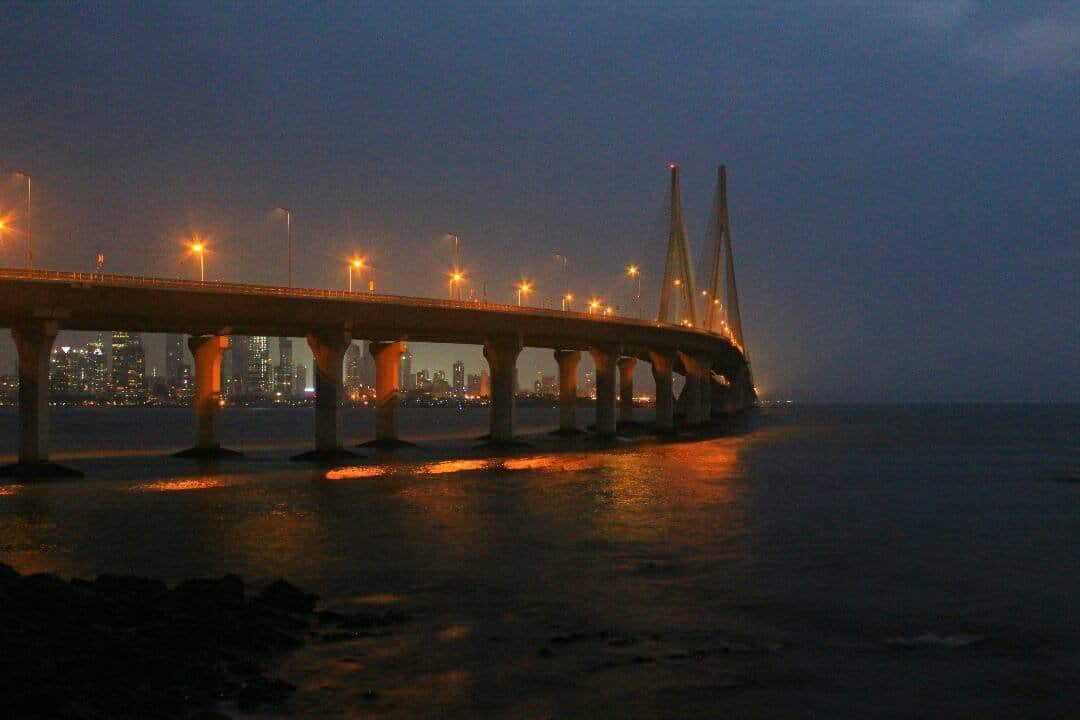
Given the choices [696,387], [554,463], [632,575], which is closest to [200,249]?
[554,463]

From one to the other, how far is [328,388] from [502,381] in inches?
853

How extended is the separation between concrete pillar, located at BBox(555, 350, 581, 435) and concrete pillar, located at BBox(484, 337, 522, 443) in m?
29.0

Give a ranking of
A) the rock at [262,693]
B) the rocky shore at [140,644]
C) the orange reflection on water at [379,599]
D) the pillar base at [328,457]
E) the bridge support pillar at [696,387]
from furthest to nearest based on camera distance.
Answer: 1. the bridge support pillar at [696,387]
2. the pillar base at [328,457]
3. the orange reflection on water at [379,599]
4. the rock at [262,693]
5. the rocky shore at [140,644]

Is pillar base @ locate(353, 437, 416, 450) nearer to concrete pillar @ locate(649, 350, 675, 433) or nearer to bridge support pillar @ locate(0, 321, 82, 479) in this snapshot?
bridge support pillar @ locate(0, 321, 82, 479)

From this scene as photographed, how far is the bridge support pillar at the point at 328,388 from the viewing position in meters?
76.9

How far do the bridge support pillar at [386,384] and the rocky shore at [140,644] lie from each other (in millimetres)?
67755

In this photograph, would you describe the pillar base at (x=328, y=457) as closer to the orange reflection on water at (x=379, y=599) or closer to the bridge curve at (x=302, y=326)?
the bridge curve at (x=302, y=326)

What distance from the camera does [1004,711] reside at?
17766mm

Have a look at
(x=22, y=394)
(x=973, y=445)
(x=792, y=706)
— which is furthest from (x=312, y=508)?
(x=973, y=445)

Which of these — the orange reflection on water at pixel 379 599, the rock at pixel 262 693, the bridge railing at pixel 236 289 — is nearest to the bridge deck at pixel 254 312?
the bridge railing at pixel 236 289

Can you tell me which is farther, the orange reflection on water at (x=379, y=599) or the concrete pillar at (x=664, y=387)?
the concrete pillar at (x=664, y=387)

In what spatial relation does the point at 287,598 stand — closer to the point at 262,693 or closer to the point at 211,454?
the point at 262,693

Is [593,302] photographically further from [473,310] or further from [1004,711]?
[1004,711]

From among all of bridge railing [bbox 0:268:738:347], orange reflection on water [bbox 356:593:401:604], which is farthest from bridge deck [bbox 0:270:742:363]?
orange reflection on water [bbox 356:593:401:604]
